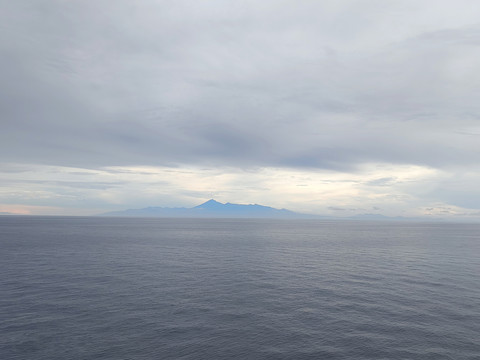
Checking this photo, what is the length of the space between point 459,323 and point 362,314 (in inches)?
562

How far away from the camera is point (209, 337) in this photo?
4075cm

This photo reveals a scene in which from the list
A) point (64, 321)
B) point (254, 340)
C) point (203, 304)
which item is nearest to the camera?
point (254, 340)

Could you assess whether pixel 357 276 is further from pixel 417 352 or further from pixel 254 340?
pixel 254 340

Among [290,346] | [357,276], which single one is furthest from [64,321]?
[357,276]

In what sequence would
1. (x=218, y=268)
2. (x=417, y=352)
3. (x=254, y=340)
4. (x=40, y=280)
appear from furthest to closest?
(x=218, y=268)
(x=40, y=280)
(x=254, y=340)
(x=417, y=352)

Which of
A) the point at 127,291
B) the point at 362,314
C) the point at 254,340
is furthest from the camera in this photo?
the point at 127,291

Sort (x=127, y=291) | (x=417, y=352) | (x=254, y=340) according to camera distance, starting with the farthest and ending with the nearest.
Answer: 1. (x=127, y=291)
2. (x=254, y=340)
3. (x=417, y=352)

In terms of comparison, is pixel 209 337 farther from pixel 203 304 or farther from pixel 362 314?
pixel 362 314

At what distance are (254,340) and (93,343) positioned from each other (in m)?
21.8

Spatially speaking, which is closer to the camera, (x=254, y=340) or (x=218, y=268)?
(x=254, y=340)

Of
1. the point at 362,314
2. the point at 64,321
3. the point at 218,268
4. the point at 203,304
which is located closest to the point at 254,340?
the point at 203,304

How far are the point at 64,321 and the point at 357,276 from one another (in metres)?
67.5

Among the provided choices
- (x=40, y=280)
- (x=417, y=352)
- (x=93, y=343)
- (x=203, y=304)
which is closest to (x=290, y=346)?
(x=417, y=352)

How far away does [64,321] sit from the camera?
147ft
